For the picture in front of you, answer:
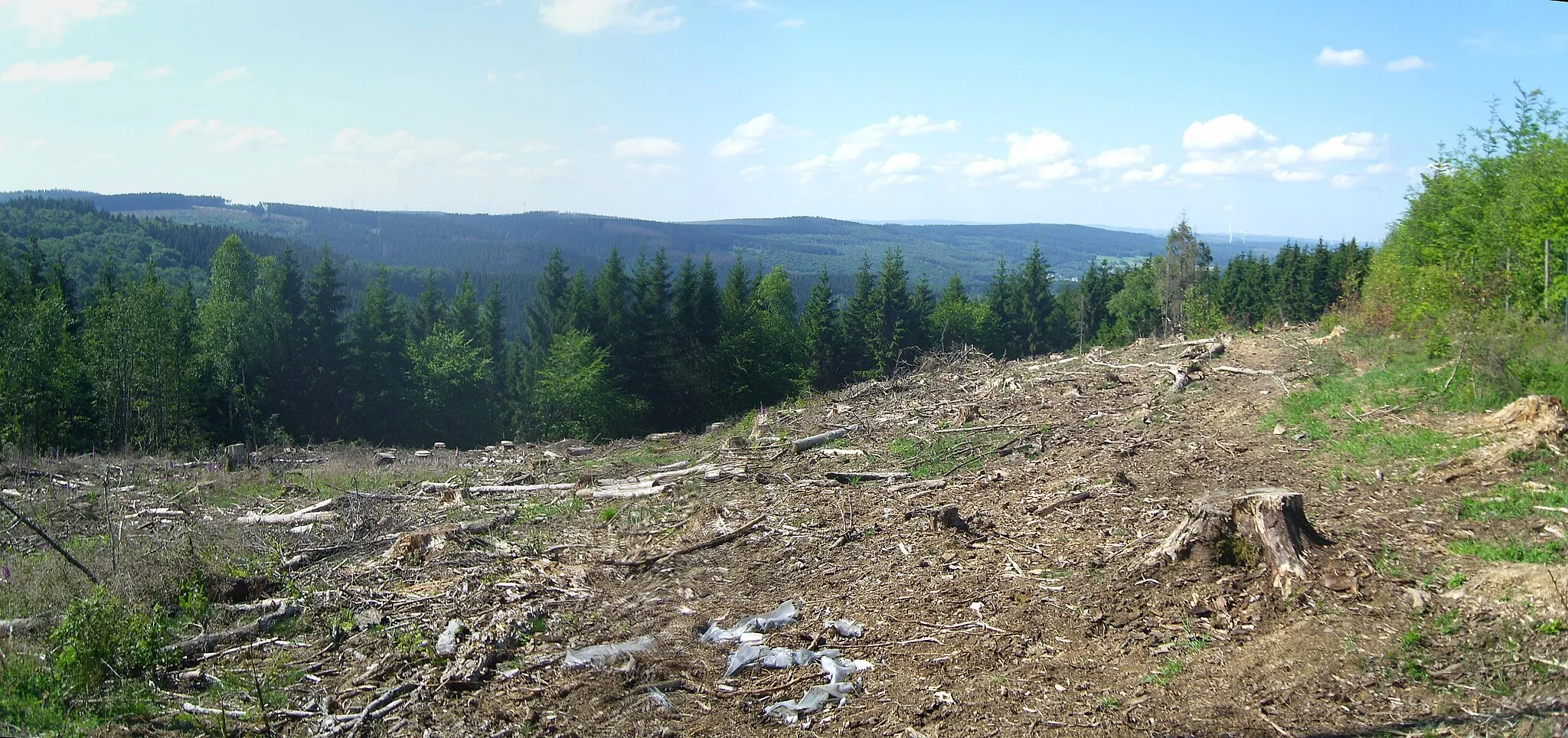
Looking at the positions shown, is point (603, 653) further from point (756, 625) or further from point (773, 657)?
point (773, 657)

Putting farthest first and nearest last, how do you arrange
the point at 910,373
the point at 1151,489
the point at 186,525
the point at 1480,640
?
the point at 910,373 → the point at 186,525 → the point at 1151,489 → the point at 1480,640

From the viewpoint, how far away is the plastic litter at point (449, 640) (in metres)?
5.93

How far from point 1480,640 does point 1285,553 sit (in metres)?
1.17

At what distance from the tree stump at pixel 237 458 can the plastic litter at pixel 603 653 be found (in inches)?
541

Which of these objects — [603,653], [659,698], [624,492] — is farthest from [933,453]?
[659,698]

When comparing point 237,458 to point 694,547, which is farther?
point 237,458

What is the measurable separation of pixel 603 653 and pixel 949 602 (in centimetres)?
233

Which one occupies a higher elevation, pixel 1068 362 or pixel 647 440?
pixel 1068 362

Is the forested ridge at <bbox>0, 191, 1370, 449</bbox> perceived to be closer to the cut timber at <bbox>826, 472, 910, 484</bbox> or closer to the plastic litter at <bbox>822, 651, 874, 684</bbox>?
the cut timber at <bbox>826, 472, 910, 484</bbox>

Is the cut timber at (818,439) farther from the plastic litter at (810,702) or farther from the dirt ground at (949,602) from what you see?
the plastic litter at (810,702)

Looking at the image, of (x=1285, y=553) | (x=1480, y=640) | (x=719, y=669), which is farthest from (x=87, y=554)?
(x=1480, y=640)

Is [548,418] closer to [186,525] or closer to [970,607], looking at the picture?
[186,525]

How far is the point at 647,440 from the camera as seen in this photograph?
1756 cm

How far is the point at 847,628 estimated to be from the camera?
18.5 ft
